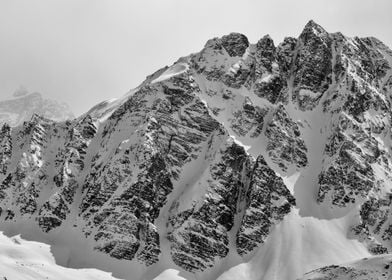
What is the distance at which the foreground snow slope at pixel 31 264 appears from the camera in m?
162

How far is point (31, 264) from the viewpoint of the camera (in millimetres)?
Answer: 174750

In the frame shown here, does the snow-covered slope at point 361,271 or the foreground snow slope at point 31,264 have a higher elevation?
the foreground snow slope at point 31,264

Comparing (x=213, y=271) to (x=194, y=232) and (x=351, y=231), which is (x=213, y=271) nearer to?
(x=194, y=232)

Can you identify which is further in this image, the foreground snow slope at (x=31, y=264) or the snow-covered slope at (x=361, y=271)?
the foreground snow slope at (x=31, y=264)

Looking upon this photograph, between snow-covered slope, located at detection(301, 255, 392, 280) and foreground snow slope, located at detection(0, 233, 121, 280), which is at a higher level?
foreground snow slope, located at detection(0, 233, 121, 280)

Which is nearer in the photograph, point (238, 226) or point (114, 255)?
point (114, 255)

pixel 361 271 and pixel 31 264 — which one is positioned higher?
pixel 31 264

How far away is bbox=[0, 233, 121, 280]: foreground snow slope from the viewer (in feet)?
530

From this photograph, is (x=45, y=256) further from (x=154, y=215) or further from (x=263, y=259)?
Result: (x=263, y=259)

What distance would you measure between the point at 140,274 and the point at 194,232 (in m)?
21.3

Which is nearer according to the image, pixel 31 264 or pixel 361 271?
pixel 361 271

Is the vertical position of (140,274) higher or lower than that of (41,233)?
lower

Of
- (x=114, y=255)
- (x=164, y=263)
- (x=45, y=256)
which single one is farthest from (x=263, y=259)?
(x=45, y=256)

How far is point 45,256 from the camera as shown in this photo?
608 ft
